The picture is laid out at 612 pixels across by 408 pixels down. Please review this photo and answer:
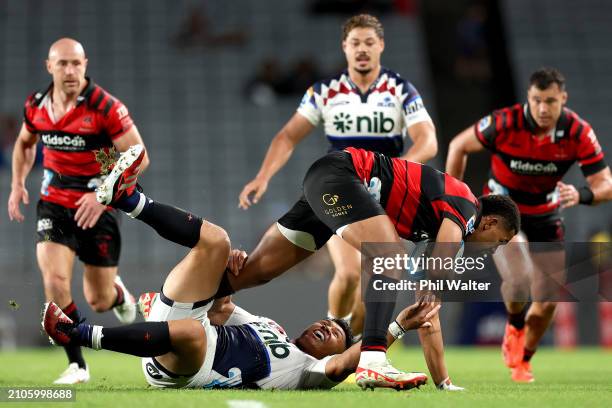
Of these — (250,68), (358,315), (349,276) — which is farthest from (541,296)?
(250,68)

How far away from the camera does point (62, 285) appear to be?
746 centimetres

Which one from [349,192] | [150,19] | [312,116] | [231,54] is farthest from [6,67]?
[349,192]

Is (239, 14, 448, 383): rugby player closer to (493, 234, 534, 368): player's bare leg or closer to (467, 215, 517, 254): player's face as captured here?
(493, 234, 534, 368): player's bare leg

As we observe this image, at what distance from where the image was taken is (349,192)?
5.80 m

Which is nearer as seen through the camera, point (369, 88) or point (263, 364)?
point (263, 364)

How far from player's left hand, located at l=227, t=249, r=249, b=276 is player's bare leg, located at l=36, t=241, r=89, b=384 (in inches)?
56.5

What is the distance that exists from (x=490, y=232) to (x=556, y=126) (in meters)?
2.69

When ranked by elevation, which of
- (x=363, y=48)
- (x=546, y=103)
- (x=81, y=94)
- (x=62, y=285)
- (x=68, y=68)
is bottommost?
(x=62, y=285)

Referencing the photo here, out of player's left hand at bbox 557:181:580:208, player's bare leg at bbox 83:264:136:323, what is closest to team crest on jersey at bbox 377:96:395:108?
player's left hand at bbox 557:181:580:208

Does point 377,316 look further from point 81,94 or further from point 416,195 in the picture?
point 81,94

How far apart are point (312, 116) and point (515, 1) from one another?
1373cm

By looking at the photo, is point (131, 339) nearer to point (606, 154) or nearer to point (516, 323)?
point (516, 323)

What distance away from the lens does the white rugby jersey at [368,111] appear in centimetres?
780

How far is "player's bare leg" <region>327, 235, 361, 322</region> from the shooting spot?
771cm
